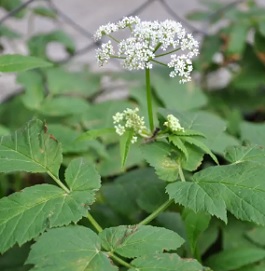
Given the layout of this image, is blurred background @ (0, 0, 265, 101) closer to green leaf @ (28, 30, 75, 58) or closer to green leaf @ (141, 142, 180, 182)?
green leaf @ (28, 30, 75, 58)

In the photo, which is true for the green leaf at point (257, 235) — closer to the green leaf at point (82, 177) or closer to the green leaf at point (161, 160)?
the green leaf at point (161, 160)

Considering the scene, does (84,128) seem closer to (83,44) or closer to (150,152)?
(150,152)

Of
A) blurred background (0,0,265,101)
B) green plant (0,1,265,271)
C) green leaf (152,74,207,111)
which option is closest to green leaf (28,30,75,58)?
blurred background (0,0,265,101)

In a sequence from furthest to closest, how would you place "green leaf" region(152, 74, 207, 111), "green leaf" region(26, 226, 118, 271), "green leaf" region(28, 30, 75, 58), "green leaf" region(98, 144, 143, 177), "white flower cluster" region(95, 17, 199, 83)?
"green leaf" region(28, 30, 75, 58) → "green leaf" region(152, 74, 207, 111) → "green leaf" region(98, 144, 143, 177) → "white flower cluster" region(95, 17, 199, 83) → "green leaf" region(26, 226, 118, 271)

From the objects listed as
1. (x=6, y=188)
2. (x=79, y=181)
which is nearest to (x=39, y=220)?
(x=79, y=181)

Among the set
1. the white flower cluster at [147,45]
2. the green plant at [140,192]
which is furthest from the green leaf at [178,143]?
the white flower cluster at [147,45]

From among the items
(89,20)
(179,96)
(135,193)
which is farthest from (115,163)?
(89,20)
